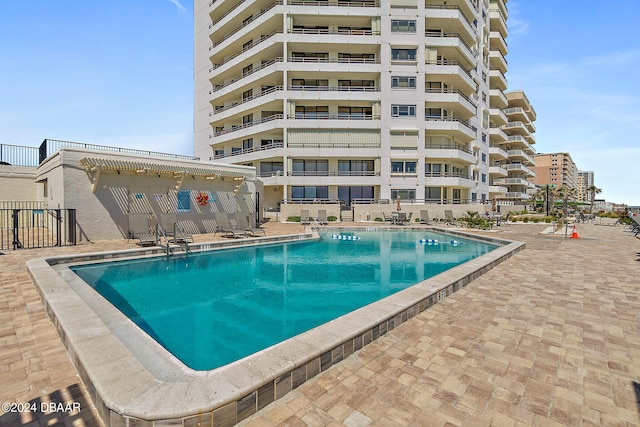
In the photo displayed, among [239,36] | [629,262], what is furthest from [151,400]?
[239,36]

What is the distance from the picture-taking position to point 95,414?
2416mm

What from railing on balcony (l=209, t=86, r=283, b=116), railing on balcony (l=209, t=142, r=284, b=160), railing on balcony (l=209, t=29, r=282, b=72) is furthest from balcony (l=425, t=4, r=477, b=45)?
railing on balcony (l=209, t=142, r=284, b=160)

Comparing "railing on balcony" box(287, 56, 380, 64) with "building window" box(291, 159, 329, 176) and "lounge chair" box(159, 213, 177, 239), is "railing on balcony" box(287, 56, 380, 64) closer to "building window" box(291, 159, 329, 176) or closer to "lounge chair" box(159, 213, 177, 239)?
"building window" box(291, 159, 329, 176)

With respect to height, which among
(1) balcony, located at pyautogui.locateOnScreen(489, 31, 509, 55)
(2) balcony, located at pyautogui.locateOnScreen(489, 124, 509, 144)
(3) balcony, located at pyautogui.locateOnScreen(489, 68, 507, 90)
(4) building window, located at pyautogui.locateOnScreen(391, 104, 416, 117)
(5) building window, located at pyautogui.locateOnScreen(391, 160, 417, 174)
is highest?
(1) balcony, located at pyautogui.locateOnScreen(489, 31, 509, 55)

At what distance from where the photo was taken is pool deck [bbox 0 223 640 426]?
2.49 metres

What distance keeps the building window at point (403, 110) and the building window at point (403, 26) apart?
24.0 ft

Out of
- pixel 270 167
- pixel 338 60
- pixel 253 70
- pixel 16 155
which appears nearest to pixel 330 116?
pixel 338 60

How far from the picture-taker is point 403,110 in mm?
29375

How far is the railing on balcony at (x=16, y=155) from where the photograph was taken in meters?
18.3

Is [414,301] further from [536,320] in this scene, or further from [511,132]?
[511,132]

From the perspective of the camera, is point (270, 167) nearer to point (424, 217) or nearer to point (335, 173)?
point (335, 173)

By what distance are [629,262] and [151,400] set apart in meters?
13.0

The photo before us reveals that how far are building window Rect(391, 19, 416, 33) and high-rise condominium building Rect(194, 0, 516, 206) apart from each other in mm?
98

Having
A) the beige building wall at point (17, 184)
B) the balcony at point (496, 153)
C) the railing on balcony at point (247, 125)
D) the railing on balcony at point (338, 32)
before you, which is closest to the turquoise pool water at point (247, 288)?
the beige building wall at point (17, 184)
